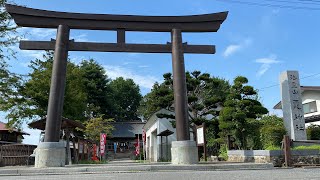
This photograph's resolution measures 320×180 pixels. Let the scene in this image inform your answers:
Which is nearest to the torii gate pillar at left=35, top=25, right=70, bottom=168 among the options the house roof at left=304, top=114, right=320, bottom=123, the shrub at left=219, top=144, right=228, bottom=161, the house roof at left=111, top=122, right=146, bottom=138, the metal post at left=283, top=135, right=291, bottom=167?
the metal post at left=283, top=135, right=291, bottom=167

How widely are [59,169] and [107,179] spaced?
163 inches

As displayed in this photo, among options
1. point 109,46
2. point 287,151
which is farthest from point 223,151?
point 109,46

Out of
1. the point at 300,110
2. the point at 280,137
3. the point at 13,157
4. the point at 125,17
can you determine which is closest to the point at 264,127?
the point at 280,137

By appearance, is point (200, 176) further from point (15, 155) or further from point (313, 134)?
point (15, 155)

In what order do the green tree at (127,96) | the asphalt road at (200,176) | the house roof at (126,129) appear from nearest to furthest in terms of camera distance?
the asphalt road at (200,176) → the house roof at (126,129) → the green tree at (127,96)

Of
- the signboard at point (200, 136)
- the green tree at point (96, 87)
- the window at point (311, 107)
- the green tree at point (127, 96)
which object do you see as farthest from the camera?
the green tree at point (127, 96)

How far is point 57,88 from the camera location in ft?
48.0

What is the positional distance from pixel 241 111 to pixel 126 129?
39605mm

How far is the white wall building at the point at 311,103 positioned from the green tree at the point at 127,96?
3912 centimetres

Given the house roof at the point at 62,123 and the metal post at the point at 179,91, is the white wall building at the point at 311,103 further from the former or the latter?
the house roof at the point at 62,123

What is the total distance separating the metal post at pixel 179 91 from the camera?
15.0m

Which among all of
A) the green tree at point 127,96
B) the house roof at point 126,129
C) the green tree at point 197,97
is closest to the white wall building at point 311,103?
the green tree at point 197,97

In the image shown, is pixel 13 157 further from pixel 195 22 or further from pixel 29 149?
pixel 195 22

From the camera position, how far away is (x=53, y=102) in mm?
14414
